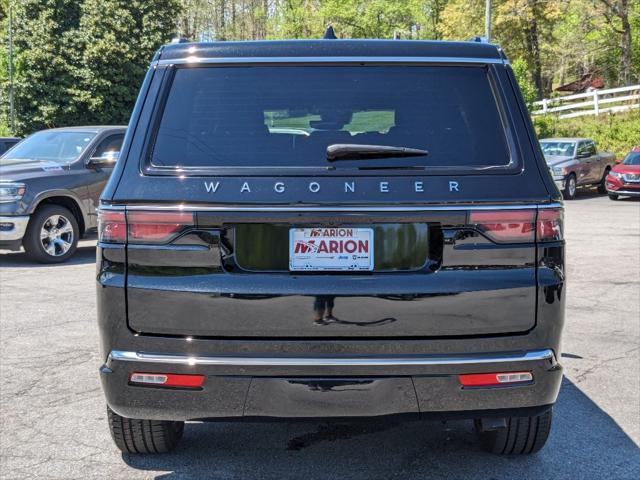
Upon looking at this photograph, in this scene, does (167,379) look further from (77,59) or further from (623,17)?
(623,17)

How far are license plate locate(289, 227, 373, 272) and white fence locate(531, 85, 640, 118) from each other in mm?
37272

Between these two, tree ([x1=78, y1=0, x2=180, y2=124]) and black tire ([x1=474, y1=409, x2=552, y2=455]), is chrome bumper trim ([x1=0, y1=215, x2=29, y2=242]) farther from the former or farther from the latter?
tree ([x1=78, y1=0, x2=180, y2=124])

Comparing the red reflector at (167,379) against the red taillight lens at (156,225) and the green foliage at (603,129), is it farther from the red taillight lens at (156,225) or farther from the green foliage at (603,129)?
the green foliage at (603,129)

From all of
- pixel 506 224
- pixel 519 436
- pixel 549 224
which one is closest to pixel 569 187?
pixel 519 436

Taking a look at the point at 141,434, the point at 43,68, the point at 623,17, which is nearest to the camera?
the point at 141,434

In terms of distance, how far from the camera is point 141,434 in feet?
12.3

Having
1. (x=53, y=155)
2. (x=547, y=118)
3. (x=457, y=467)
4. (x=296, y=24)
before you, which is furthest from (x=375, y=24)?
(x=457, y=467)

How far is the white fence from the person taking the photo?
37906mm

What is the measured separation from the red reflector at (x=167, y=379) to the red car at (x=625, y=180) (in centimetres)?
2253

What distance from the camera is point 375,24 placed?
5678 centimetres

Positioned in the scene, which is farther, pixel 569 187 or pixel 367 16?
pixel 367 16

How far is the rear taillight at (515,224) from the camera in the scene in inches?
119

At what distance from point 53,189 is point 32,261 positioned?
1.08m

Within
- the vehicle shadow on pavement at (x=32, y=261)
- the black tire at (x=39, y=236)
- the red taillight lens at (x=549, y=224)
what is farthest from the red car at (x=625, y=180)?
the red taillight lens at (x=549, y=224)
